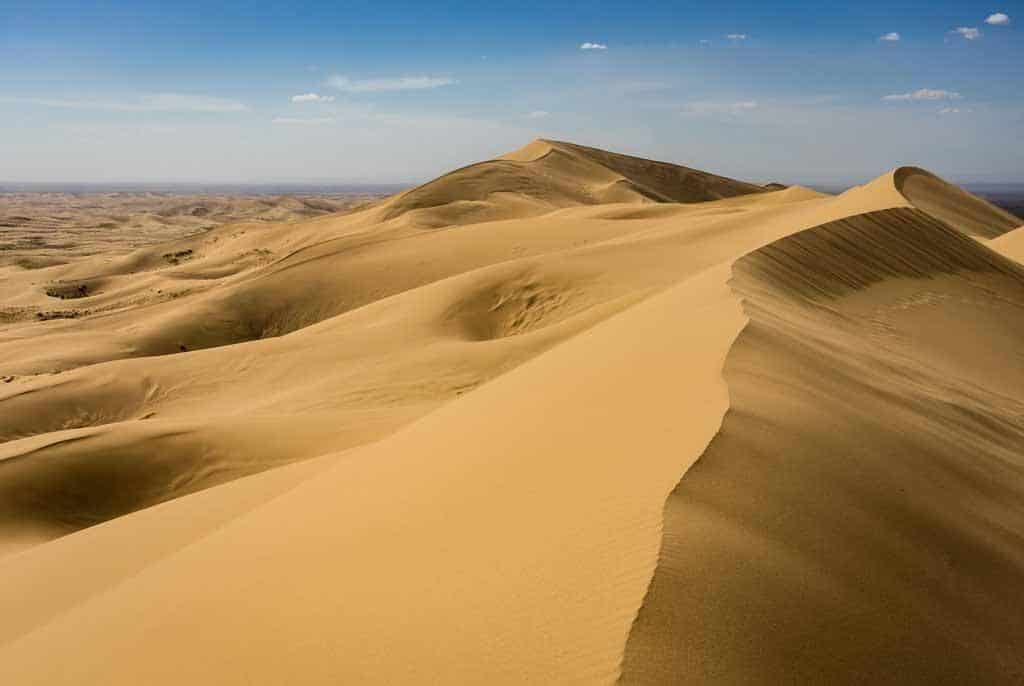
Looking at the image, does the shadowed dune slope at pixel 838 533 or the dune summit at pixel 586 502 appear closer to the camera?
the shadowed dune slope at pixel 838 533

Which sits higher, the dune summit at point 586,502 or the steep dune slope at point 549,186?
the steep dune slope at point 549,186

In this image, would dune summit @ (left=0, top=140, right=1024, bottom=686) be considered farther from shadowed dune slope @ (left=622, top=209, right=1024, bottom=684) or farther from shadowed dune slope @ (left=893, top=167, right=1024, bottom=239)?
shadowed dune slope @ (left=893, top=167, right=1024, bottom=239)

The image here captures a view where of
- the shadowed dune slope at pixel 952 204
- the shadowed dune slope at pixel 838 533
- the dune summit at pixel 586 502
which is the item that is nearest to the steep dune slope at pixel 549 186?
the shadowed dune slope at pixel 952 204

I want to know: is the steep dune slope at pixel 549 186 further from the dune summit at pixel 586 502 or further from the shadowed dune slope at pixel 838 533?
the shadowed dune slope at pixel 838 533

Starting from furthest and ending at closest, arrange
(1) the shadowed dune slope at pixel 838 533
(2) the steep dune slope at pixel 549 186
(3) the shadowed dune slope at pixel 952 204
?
(2) the steep dune slope at pixel 549 186 < (3) the shadowed dune slope at pixel 952 204 < (1) the shadowed dune slope at pixel 838 533

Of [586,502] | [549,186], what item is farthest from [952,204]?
[586,502]

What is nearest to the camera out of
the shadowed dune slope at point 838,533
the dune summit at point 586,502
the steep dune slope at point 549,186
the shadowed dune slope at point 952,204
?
the shadowed dune slope at point 838,533
